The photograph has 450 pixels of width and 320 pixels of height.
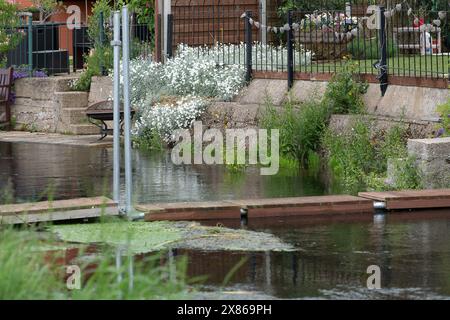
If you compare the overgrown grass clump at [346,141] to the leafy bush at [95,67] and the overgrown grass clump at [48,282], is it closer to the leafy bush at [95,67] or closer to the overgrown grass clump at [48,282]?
the leafy bush at [95,67]

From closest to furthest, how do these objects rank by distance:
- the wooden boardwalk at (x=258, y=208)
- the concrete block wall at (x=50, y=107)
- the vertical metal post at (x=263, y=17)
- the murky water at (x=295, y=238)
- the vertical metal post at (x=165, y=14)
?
1. the murky water at (x=295, y=238)
2. the wooden boardwalk at (x=258, y=208)
3. the vertical metal post at (x=165, y=14)
4. the concrete block wall at (x=50, y=107)
5. the vertical metal post at (x=263, y=17)

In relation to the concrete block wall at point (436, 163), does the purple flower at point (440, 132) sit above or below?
above

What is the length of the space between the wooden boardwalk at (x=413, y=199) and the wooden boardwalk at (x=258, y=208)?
0.57ft

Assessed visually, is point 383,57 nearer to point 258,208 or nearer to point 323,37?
point 323,37

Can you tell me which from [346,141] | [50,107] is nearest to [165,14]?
[50,107]

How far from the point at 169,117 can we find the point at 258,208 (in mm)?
7388

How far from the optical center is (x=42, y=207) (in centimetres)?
1066

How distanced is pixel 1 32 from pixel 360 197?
12.9 m

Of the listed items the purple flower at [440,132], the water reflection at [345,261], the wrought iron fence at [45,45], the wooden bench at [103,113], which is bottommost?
the water reflection at [345,261]

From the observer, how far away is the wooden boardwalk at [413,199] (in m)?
11.6

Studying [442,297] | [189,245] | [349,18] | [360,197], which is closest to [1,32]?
[349,18]

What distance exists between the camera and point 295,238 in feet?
32.6

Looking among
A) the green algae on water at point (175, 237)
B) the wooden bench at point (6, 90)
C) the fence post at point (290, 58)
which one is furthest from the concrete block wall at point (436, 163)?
the wooden bench at point (6, 90)

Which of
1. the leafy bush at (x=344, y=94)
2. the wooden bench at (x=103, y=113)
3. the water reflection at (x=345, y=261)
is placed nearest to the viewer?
the water reflection at (x=345, y=261)
